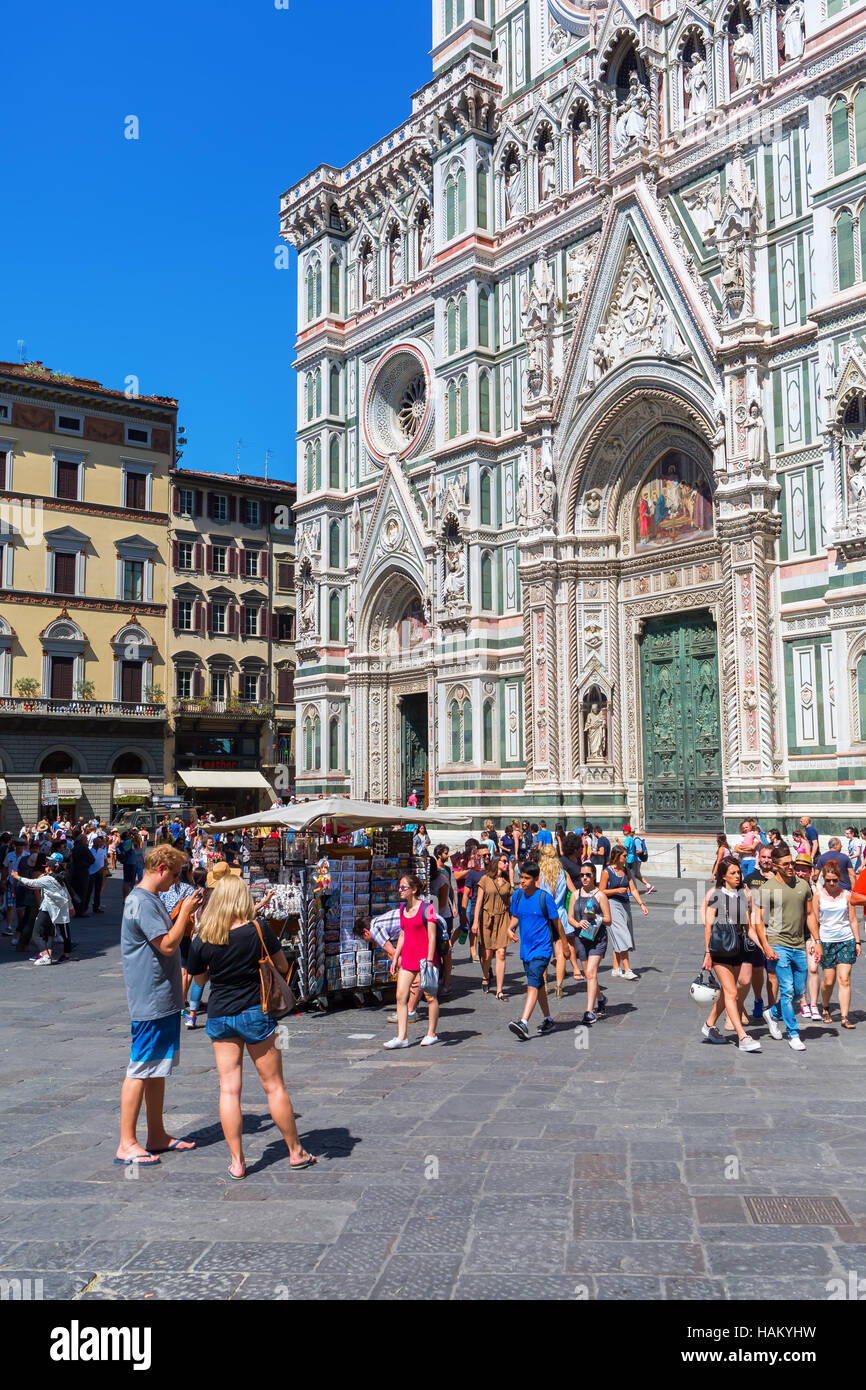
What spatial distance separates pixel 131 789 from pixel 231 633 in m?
8.62

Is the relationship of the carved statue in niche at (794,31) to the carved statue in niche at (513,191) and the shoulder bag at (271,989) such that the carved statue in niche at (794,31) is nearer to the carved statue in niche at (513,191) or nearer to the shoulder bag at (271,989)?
the carved statue in niche at (513,191)

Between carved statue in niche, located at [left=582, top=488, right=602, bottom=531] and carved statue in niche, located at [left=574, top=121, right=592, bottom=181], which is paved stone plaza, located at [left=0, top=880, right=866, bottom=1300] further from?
carved statue in niche, located at [left=574, top=121, right=592, bottom=181]

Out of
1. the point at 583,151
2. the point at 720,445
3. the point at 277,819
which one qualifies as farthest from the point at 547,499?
the point at 277,819

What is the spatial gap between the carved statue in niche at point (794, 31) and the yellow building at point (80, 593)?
105 ft

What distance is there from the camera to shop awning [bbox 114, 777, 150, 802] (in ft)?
153

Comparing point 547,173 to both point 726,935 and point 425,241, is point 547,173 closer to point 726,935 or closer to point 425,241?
point 425,241

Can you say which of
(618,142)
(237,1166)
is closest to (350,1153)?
(237,1166)

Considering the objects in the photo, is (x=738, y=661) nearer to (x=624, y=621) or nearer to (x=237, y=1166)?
(x=624, y=621)

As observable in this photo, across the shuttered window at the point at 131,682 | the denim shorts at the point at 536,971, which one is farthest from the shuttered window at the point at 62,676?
the denim shorts at the point at 536,971

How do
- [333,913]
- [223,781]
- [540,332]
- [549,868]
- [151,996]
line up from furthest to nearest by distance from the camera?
1. [223,781]
2. [540,332]
3. [333,913]
4. [549,868]
5. [151,996]

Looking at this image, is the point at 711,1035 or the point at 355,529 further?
the point at 355,529

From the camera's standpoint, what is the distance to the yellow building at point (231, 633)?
5022 centimetres

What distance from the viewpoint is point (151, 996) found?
6.94 meters
